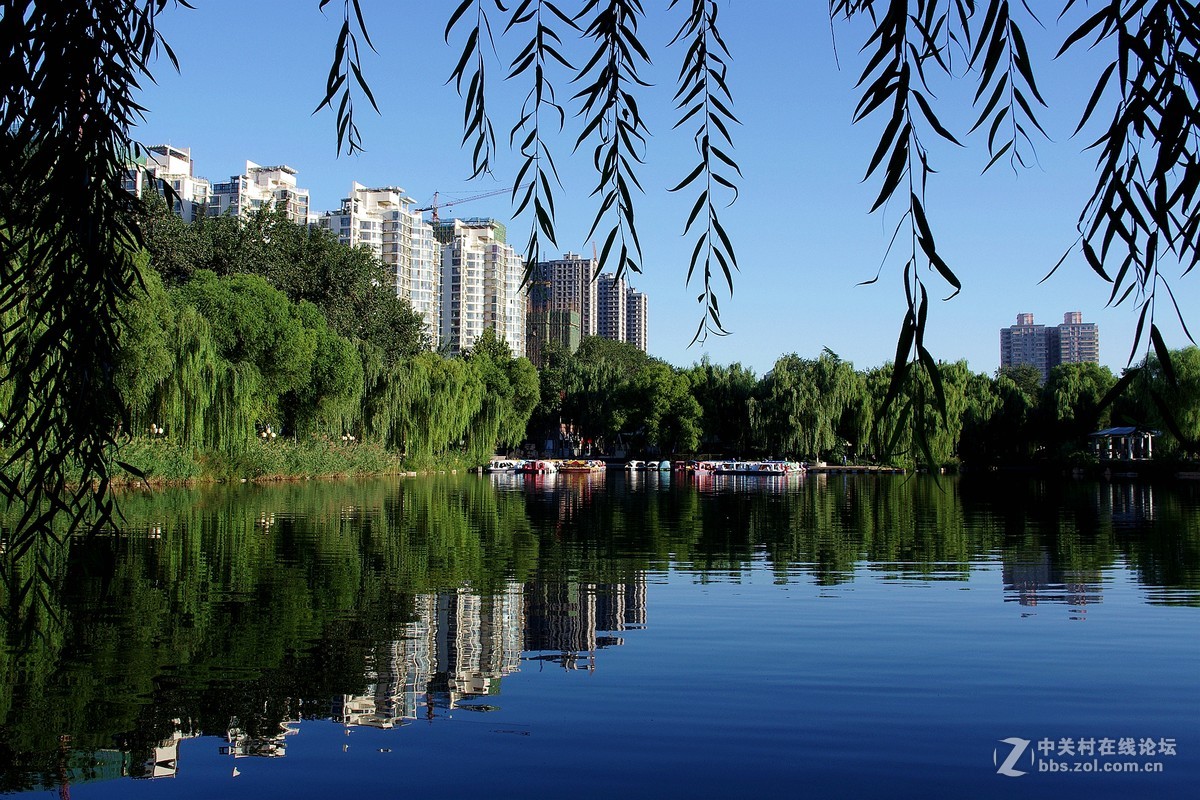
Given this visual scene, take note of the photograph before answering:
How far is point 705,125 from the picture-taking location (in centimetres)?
263

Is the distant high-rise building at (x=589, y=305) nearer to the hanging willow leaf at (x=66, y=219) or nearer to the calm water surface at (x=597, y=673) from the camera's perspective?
the calm water surface at (x=597, y=673)

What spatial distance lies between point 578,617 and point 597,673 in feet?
7.75

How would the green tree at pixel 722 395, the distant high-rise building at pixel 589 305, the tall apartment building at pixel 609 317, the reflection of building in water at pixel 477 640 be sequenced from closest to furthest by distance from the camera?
the reflection of building in water at pixel 477 640 → the green tree at pixel 722 395 → the distant high-rise building at pixel 589 305 → the tall apartment building at pixel 609 317

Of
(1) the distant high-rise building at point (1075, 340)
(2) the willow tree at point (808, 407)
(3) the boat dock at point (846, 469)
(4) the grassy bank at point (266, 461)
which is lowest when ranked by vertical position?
(3) the boat dock at point (846, 469)

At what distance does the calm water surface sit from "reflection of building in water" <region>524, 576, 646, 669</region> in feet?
0.15

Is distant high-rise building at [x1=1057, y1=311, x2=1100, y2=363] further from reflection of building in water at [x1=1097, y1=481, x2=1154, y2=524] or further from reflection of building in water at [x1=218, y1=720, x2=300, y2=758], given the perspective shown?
reflection of building in water at [x1=218, y1=720, x2=300, y2=758]

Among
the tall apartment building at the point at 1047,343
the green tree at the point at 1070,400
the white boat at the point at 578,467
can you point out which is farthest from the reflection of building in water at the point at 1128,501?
the tall apartment building at the point at 1047,343

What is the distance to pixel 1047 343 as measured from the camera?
113 meters

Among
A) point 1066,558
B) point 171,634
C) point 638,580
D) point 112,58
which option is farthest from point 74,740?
point 1066,558

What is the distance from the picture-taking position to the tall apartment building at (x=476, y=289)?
401 ft

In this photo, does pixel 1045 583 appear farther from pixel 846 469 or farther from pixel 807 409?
pixel 846 469

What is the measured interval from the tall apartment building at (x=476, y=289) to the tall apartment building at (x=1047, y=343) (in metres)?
59.3

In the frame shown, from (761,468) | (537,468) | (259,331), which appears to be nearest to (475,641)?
(259,331)

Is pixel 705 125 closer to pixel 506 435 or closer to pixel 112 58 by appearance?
pixel 112 58
